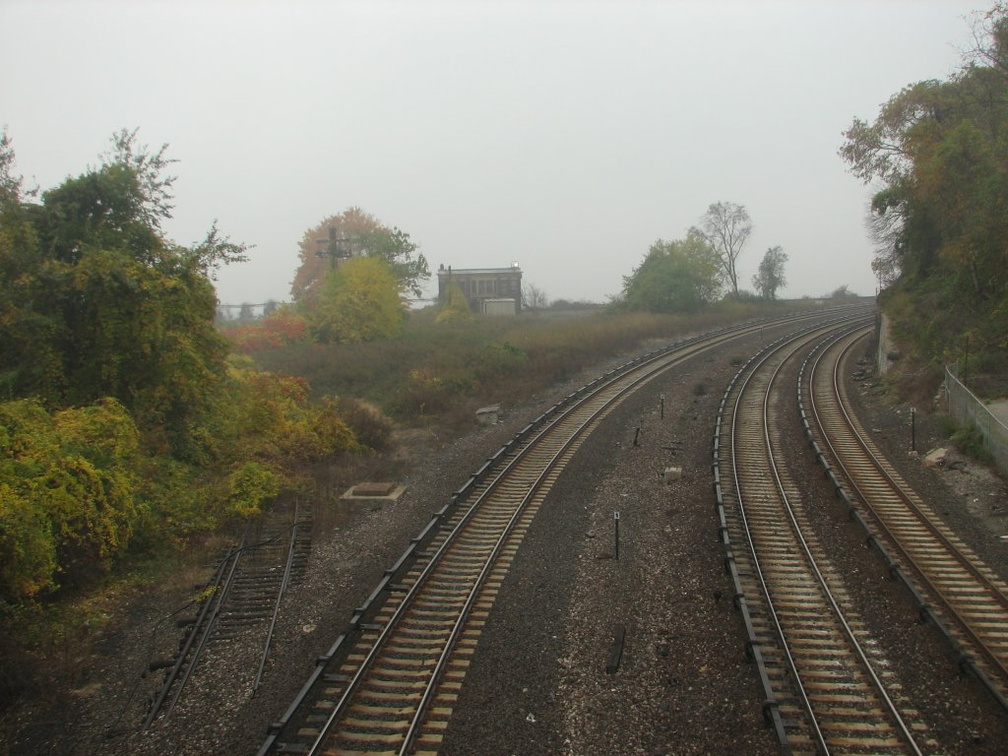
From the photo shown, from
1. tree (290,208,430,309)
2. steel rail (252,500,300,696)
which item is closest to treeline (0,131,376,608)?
steel rail (252,500,300,696)

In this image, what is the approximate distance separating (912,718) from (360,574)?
8521mm

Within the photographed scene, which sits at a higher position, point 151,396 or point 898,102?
point 898,102

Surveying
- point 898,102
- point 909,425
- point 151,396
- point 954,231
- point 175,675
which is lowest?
point 175,675

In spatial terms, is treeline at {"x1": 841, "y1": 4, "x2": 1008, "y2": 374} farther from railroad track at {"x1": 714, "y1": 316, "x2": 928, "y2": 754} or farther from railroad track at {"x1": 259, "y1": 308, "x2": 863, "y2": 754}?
railroad track at {"x1": 259, "y1": 308, "x2": 863, "y2": 754}

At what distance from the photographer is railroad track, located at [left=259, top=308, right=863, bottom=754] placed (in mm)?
7758

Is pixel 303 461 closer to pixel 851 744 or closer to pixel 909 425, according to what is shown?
pixel 851 744

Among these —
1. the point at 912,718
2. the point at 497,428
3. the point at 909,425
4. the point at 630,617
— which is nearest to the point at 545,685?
the point at 630,617

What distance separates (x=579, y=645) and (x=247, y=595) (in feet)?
19.8

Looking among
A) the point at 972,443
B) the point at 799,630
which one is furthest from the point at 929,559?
the point at 972,443

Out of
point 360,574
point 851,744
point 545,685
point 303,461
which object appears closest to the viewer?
point 851,744

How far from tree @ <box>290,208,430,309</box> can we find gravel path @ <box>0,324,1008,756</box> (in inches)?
1928

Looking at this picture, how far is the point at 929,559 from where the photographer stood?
38.3 ft

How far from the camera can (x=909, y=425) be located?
2002 centimetres

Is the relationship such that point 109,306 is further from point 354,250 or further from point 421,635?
point 354,250
